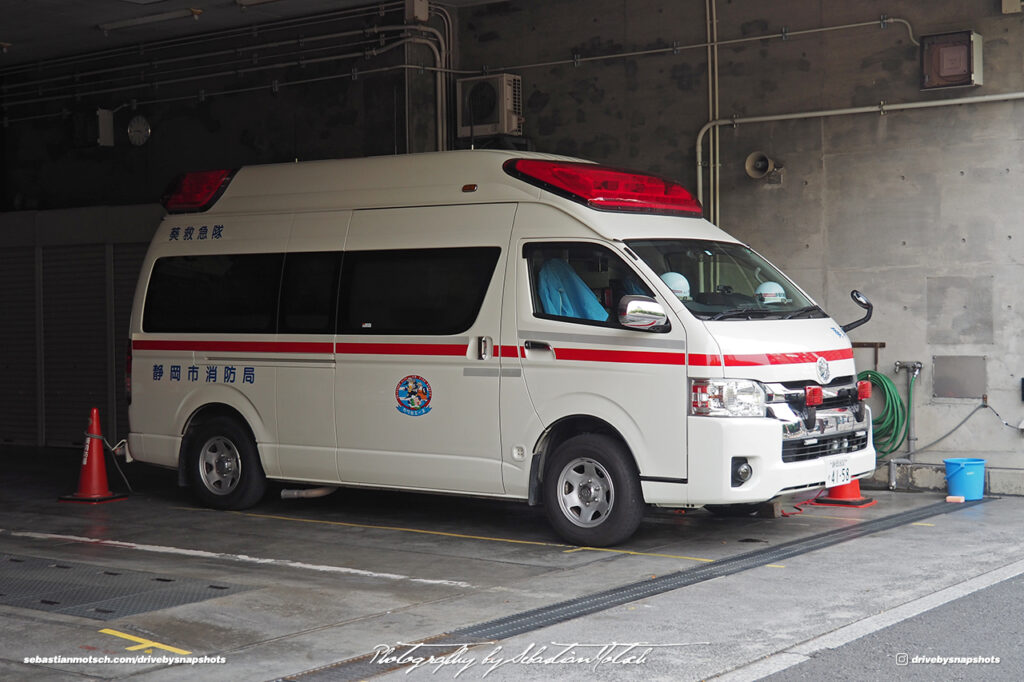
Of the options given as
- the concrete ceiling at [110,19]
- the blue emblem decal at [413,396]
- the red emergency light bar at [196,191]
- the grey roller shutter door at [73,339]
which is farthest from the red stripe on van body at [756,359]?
the grey roller shutter door at [73,339]

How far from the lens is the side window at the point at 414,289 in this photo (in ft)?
32.0

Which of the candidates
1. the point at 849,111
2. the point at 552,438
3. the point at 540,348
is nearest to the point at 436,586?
the point at 552,438

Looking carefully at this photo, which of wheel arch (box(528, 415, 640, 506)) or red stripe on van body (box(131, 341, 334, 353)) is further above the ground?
red stripe on van body (box(131, 341, 334, 353))

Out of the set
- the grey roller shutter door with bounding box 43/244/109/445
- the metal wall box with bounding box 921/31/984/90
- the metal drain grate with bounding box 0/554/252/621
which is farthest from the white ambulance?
the grey roller shutter door with bounding box 43/244/109/445

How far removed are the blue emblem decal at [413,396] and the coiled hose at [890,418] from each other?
14.9 ft

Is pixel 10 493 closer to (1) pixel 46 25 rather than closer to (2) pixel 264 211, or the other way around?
(2) pixel 264 211

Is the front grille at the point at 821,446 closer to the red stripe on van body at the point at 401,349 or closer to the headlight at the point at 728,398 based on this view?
the headlight at the point at 728,398

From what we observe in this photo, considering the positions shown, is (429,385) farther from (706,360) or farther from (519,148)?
(519,148)

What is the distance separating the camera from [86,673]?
6074 millimetres

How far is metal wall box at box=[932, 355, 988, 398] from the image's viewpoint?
11.8m

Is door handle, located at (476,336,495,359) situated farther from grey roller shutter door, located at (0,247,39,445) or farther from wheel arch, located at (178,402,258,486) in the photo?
grey roller shutter door, located at (0,247,39,445)

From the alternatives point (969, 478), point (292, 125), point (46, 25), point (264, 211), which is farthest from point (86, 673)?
point (46, 25)

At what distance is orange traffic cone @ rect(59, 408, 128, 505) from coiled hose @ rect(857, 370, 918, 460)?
7.09 metres

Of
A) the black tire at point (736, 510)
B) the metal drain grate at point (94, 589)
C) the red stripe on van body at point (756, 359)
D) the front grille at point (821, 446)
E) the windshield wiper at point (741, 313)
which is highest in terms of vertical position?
the windshield wiper at point (741, 313)
